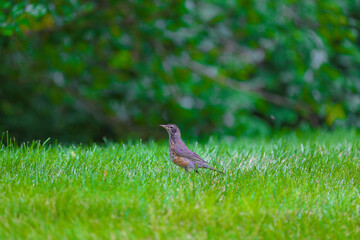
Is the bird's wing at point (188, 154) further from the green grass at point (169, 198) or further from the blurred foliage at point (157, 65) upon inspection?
the blurred foliage at point (157, 65)

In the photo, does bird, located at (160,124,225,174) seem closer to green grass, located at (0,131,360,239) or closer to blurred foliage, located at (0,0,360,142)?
green grass, located at (0,131,360,239)

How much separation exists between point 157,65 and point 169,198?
15.6ft

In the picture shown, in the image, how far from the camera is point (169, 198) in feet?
11.0

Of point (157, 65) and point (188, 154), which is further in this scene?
point (157, 65)

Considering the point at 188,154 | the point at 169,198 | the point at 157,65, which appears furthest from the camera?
the point at 157,65

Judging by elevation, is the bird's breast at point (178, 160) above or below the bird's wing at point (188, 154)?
below

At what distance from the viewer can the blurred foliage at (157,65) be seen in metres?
7.34

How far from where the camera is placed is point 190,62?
860 cm

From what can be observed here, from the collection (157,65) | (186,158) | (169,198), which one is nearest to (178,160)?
(186,158)

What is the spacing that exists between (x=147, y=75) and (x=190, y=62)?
881mm

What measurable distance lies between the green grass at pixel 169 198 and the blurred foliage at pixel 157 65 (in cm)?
311

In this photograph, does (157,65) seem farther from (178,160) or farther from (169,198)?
(169,198)

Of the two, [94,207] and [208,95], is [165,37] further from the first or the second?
[94,207]

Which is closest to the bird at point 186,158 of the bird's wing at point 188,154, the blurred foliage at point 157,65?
the bird's wing at point 188,154
